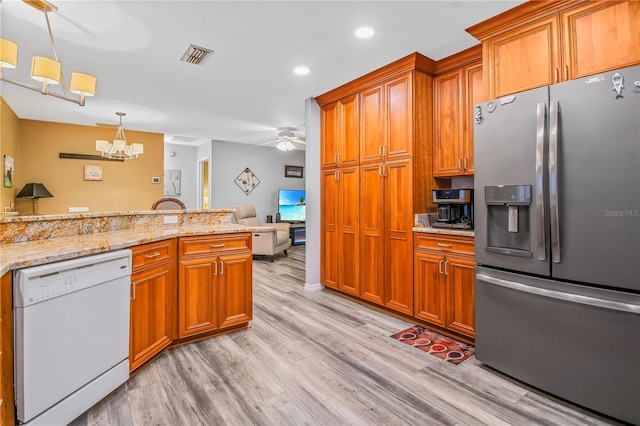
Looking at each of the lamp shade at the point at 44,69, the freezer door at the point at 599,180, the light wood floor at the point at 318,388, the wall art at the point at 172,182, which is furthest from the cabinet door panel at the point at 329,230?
the wall art at the point at 172,182

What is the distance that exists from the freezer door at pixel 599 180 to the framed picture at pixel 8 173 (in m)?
6.46

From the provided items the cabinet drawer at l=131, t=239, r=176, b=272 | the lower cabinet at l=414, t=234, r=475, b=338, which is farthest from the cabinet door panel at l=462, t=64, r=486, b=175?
the cabinet drawer at l=131, t=239, r=176, b=272

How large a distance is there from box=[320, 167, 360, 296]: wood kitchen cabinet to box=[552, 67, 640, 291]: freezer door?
1.97 m

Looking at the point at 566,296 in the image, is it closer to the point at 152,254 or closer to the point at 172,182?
the point at 152,254

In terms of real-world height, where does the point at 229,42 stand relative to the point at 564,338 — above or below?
above

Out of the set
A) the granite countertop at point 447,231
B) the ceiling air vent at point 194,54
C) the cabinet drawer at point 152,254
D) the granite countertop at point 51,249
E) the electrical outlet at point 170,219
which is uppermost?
the ceiling air vent at point 194,54

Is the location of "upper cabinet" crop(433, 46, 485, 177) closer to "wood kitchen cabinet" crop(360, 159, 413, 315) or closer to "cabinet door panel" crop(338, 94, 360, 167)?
"wood kitchen cabinet" crop(360, 159, 413, 315)

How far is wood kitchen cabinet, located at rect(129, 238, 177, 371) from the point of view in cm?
197

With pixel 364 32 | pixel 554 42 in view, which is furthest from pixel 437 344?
pixel 364 32

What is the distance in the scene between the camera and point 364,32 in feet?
8.11

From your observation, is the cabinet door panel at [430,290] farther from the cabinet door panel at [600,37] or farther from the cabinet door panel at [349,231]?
the cabinet door panel at [600,37]

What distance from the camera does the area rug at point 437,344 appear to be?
2311 mm

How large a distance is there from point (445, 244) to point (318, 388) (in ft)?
5.04

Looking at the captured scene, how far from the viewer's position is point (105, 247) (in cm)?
174
